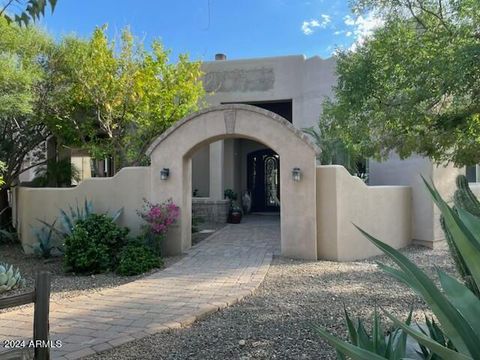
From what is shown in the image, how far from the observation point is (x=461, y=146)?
262 inches

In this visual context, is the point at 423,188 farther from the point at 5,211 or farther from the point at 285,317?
the point at 5,211

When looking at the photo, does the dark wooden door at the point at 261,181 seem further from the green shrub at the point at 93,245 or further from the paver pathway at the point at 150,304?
the green shrub at the point at 93,245

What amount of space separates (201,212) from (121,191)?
6162 mm

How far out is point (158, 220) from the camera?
32.3 feet

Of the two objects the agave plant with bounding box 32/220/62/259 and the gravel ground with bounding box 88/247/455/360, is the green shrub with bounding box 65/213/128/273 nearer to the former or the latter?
the agave plant with bounding box 32/220/62/259

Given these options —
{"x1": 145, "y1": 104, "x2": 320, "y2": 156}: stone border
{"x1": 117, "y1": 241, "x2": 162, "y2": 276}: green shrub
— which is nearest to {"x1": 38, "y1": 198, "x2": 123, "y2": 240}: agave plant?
{"x1": 117, "y1": 241, "x2": 162, "y2": 276}: green shrub

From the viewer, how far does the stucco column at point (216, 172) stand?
17.0 m

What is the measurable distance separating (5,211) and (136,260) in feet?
27.0

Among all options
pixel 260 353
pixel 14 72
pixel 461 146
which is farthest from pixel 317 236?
pixel 14 72

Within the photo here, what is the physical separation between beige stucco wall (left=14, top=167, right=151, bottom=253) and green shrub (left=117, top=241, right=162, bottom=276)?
1.46 meters

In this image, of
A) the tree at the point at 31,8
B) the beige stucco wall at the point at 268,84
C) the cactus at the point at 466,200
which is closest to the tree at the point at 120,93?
the beige stucco wall at the point at 268,84

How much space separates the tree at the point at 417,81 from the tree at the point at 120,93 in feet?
22.7

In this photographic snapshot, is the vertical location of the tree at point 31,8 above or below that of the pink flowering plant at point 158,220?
above

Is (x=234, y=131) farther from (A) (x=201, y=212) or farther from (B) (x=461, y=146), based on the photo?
(A) (x=201, y=212)
